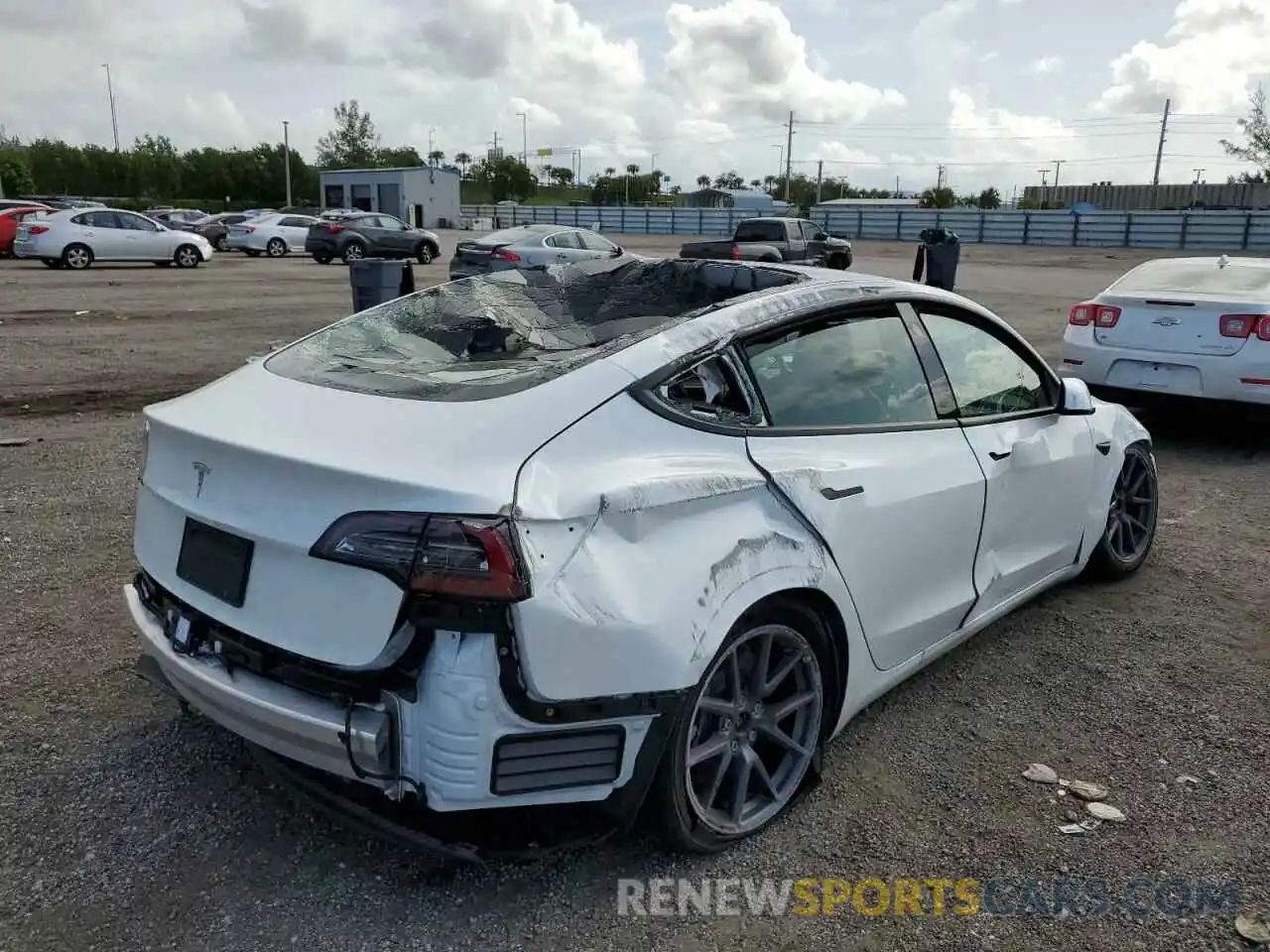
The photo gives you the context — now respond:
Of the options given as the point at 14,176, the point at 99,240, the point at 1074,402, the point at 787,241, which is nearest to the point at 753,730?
the point at 1074,402

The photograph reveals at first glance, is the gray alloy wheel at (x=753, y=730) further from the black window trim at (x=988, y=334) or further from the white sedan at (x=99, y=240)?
the white sedan at (x=99, y=240)

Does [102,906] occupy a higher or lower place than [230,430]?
lower

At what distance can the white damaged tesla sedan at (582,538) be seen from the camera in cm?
230

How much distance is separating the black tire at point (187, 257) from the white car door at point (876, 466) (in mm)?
25887

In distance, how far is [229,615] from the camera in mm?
2576

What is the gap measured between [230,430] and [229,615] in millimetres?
483

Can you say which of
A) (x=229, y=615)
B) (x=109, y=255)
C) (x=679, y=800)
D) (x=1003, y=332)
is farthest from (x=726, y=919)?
(x=109, y=255)

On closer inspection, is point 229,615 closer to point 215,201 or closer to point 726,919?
point 726,919

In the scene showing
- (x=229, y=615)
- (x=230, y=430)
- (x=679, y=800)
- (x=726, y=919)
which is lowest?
(x=726, y=919)

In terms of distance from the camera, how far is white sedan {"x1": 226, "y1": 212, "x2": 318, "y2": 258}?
109 feet

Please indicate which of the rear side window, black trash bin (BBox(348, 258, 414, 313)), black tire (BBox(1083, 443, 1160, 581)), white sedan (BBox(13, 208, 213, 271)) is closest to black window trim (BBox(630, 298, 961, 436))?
black tire (BBox(1083, 443, 1160, 581))

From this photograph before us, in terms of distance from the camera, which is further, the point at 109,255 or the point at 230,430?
the point at 109,255

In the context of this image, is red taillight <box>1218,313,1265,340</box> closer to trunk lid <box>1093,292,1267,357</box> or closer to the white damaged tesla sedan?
trunk lid <box>1093,292,1267,357</box>

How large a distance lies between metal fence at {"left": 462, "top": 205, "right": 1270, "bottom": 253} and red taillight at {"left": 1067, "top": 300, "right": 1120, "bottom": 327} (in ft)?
143
